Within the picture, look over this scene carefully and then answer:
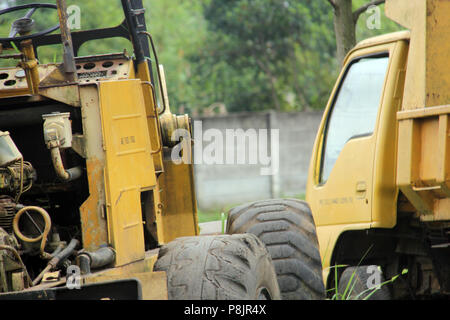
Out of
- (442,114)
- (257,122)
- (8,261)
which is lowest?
(257,122)

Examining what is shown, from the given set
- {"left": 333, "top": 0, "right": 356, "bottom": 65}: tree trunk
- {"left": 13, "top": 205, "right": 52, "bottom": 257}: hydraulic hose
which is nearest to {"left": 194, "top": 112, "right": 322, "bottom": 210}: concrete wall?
{"left": 333, "top": 0, "right": 356, "bottom": 65}: tree trunk

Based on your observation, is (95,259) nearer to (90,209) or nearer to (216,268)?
(90,209)

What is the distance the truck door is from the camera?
6.57 meters

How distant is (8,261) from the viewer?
4.00m

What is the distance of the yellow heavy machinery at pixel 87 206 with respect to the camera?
4.14 metres

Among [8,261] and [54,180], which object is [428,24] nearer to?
[54,180]

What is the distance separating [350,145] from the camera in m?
6.82

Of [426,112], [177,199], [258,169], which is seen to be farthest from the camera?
[258,169]

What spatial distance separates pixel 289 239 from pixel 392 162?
4.41 ft

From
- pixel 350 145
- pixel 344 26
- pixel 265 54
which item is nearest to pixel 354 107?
pixel 350 145

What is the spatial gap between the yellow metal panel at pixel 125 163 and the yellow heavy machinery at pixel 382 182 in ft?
3.74
